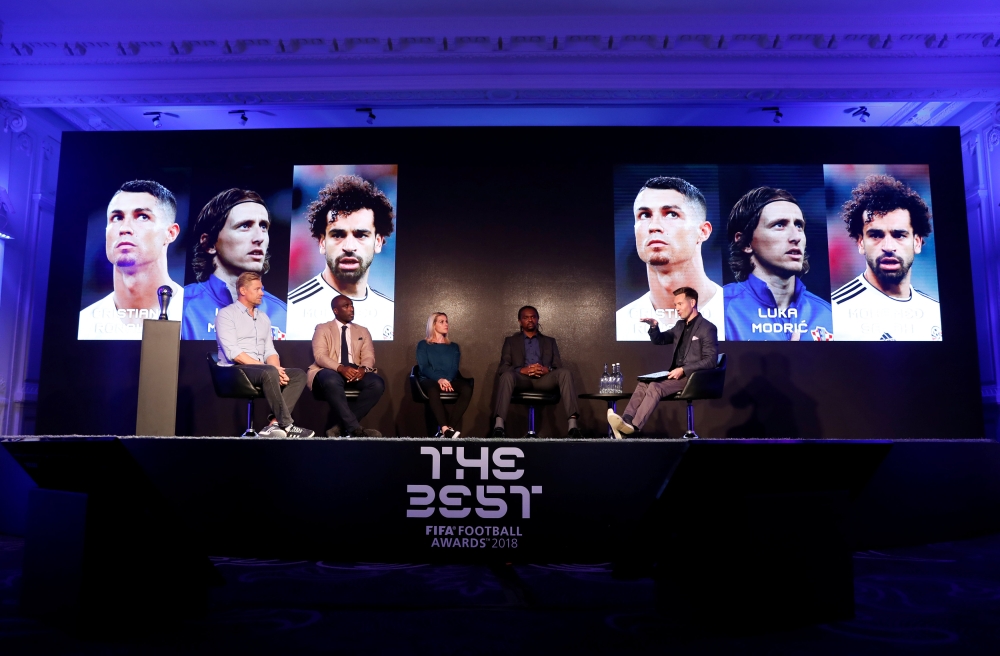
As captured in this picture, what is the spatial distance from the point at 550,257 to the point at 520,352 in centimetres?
111

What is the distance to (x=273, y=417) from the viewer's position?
4566 mm

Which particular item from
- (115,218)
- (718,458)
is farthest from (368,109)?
(718,458)

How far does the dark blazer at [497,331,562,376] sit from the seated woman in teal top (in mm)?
382

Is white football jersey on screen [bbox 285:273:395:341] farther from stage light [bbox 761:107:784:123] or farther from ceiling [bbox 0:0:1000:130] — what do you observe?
stage light [bbox 761:107:784:123]

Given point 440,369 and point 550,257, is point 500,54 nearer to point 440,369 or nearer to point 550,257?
point 550,257

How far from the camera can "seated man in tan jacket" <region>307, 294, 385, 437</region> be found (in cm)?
492

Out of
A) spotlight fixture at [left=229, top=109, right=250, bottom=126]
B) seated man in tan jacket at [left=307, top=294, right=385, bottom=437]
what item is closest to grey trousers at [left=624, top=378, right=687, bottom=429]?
seated man in tan jacket at [left=307, top=294, right=385, bottom=437]

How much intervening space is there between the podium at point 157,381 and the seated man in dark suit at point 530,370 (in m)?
2.31

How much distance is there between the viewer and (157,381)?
4.48m

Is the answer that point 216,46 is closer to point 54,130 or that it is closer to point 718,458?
point 54,130

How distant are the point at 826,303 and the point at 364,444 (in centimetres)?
526

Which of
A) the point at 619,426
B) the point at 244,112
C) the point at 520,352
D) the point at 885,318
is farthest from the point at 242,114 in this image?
the point at 885,318
